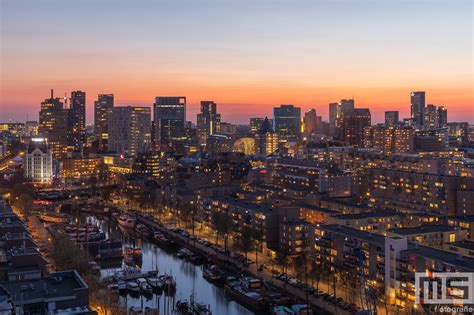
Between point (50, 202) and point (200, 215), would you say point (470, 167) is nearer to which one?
point (200, 215)

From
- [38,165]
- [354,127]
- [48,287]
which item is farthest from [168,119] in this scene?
[48,287]

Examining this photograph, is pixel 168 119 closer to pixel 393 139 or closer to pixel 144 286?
pixel 393 139

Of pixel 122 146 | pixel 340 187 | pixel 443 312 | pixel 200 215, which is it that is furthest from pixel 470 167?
pixel 122 146

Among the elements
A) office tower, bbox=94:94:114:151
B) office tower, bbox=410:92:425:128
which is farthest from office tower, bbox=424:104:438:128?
office tower, bbox=94:94:114:151

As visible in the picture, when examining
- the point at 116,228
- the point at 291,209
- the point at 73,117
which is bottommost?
the point at 116,228

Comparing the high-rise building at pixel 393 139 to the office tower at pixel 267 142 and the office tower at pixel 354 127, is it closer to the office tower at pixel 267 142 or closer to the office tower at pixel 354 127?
Answer: the office tower at pixel 354 127

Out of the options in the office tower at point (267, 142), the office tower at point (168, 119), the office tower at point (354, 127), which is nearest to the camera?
the office tower at point (267, 142)

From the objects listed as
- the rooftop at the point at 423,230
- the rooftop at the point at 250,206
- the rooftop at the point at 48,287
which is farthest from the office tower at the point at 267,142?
the rooftop at the point at 48,287
